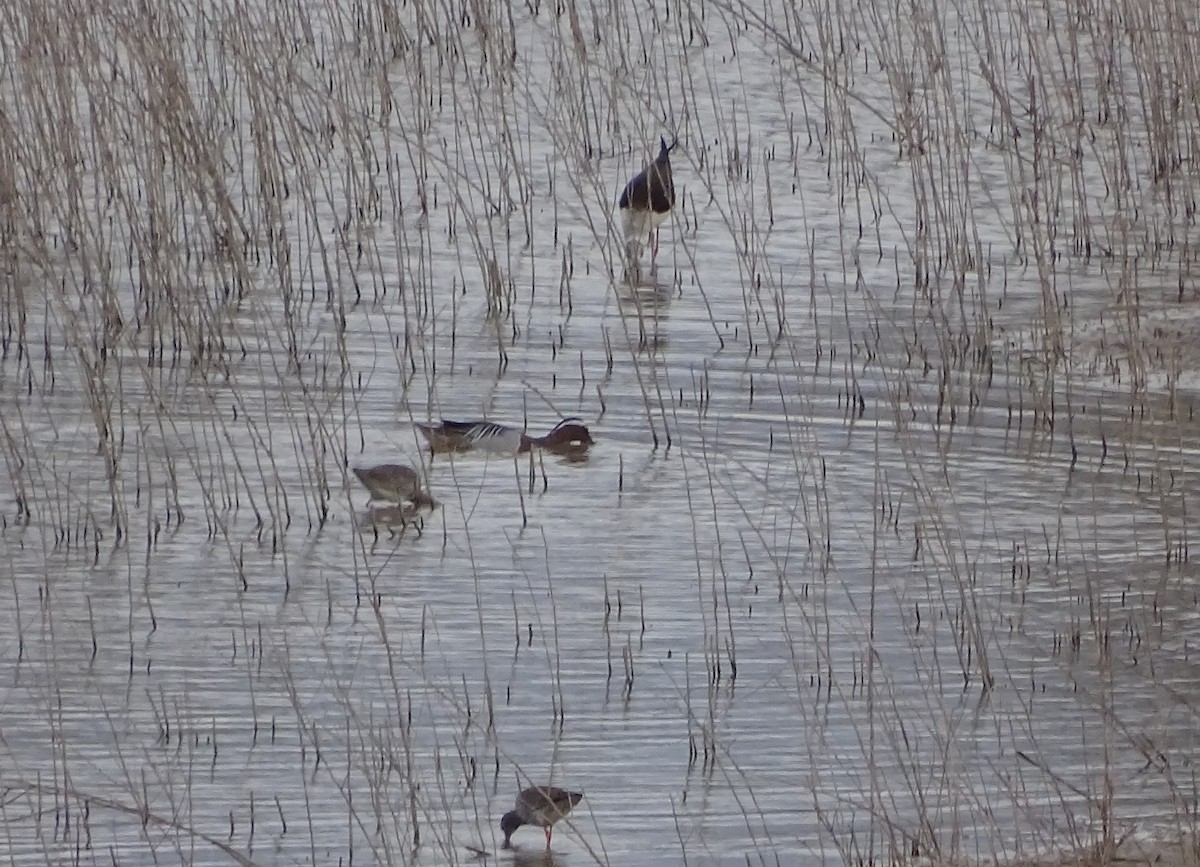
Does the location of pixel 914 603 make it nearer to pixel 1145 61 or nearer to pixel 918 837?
pixel 918 837

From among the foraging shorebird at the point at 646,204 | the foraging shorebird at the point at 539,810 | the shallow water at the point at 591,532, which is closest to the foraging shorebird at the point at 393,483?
the shallow water at the point at 591,532

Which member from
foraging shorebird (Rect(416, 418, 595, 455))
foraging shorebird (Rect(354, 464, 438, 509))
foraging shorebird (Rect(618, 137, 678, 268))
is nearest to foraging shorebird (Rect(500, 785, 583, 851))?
foraging shorebird (Rect(354, 464, 438, 509))

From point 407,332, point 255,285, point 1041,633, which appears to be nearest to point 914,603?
point 1041,633

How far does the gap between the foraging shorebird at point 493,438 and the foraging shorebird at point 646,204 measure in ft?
4.06

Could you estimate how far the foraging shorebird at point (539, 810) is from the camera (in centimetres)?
289

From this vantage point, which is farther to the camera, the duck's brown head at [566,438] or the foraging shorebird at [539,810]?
the duck's brown head at [566,438]

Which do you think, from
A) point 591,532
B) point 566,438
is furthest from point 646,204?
point 591,532

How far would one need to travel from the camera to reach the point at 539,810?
9.52ft

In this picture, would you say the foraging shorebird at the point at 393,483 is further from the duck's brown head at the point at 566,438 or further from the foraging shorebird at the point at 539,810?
the foraging shorebird at the point at 539,810

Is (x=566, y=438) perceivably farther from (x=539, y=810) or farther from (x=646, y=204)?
(x=539, y=810)

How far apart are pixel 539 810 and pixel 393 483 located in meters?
1.47

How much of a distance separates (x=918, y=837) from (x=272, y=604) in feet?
4.97

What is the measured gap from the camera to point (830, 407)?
4906 millimetres

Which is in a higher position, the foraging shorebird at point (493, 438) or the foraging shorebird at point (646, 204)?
the foraging shorebird at point (646, 204)
